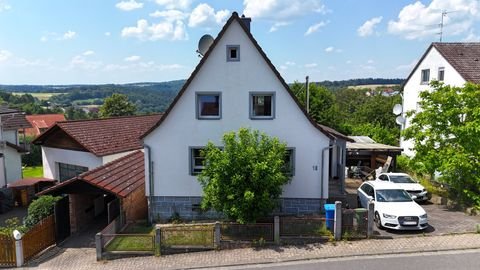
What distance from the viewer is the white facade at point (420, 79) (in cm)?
2658

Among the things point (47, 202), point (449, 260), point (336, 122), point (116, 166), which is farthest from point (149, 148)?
point (336, 122)

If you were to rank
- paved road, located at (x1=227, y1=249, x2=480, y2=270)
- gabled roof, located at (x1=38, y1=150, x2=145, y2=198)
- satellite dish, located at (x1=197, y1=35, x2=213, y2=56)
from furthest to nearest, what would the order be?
satellite dish, located at (x1=197, y1=35, x2=213, y2=56), gabled roof, located at (x1=38, y1=150, x2=145, y2=198), paved road, located at (x1=227, y1=249, x2=480, y2=270)

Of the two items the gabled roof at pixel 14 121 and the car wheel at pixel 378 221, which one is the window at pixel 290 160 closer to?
the car wheel at pixel 378 221

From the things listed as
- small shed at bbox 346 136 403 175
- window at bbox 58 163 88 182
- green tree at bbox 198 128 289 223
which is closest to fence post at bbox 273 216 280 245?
green tree at bbox 198 128 289 223

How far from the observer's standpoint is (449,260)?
42.6 ft

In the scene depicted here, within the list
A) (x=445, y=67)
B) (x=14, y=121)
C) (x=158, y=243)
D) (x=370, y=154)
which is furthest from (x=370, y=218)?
(x=14, y=121)

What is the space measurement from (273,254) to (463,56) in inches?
894

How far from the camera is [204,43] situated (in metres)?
19.6

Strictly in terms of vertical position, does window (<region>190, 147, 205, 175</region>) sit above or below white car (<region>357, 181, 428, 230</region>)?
above

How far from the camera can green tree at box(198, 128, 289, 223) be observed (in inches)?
571

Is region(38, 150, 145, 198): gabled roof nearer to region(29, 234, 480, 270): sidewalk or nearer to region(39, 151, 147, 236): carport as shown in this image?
region(39, 151, 147, 236): carport

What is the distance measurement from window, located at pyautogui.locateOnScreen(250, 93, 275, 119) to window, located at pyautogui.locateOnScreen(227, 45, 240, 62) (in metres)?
1.82

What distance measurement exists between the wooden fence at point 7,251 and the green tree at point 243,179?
728 centimetres

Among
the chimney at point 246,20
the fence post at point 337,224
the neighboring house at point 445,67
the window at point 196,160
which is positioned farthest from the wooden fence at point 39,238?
the neighboring house at point 445,67
